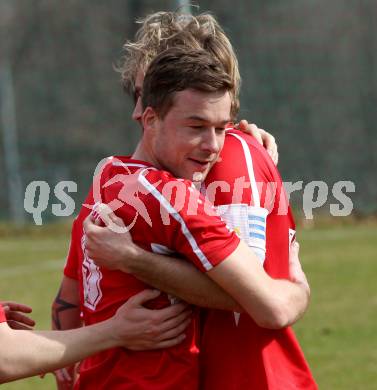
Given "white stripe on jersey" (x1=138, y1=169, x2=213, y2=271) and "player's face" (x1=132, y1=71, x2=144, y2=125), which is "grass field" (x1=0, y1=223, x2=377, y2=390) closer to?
"player's face" (x1=132, y1=71, x2=144, y2=125)

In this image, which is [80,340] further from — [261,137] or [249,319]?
[261,137]

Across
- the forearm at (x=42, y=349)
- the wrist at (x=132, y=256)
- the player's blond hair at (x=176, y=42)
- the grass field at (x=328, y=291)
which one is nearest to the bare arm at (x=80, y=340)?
the forearm at (x=42, y=349)

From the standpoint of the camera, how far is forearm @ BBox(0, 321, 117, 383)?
3.09m

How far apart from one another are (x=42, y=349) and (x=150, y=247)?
49cm

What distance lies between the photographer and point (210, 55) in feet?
10.2

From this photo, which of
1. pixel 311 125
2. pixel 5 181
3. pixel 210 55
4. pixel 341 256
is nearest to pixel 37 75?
pixel 5 181

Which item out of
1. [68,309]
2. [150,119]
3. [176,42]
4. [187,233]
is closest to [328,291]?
[68,309]

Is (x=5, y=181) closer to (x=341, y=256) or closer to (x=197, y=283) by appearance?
(x=341, y=256)

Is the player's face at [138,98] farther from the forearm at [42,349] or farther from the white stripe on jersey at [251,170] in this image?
the forearm at [42,349]

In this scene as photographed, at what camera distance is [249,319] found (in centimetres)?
314

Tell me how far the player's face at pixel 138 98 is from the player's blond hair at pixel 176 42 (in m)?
0.02

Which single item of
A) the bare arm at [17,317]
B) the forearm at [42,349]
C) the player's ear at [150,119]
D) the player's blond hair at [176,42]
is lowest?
the forearm at [42,349]

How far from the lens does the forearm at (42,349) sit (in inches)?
121

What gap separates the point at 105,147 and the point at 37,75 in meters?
2.72
